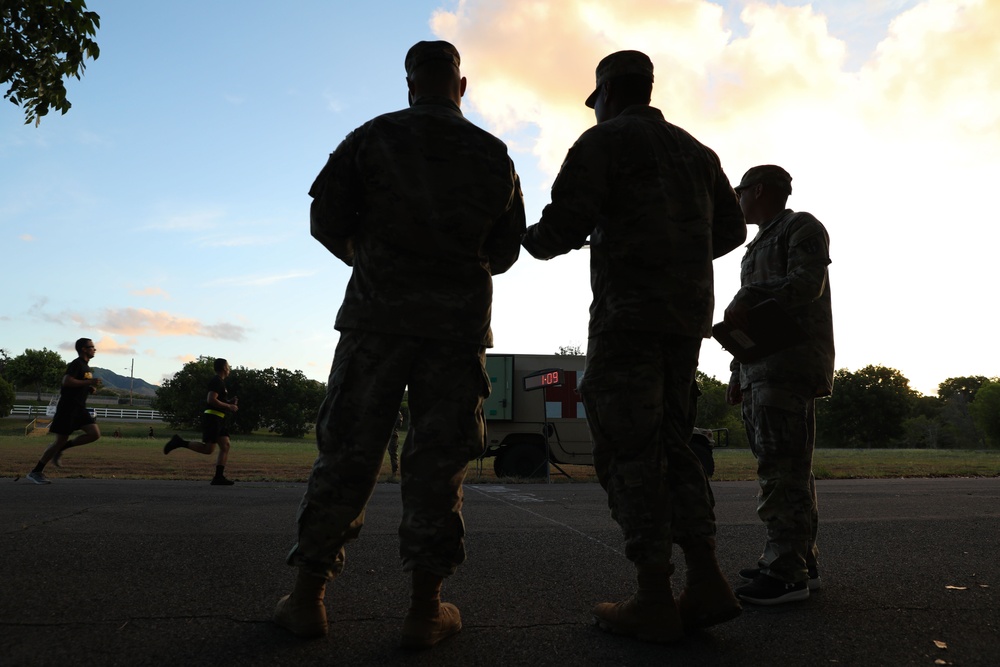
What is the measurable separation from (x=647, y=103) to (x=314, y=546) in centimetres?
214

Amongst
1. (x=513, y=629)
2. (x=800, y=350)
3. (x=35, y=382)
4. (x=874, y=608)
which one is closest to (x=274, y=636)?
(x=513, y=629)

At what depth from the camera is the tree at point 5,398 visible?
65938 millimetres

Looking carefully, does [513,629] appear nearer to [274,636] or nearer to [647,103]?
[274,636]

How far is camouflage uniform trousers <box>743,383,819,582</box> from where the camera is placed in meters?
2.91

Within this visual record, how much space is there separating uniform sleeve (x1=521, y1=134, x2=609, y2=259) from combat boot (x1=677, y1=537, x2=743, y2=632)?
3.97 ft

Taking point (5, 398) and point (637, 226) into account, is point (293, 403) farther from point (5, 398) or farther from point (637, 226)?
point (637, 226)

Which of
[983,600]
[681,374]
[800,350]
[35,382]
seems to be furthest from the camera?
[35,382]

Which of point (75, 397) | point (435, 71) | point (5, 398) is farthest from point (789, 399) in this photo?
point (5, 398)

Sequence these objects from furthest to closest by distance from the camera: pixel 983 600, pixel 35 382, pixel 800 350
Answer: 1. pixel 35 382
2. pixel 800 350
3. pixel 983 600

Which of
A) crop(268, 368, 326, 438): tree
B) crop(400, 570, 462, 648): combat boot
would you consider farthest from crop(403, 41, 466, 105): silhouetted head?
crop(268, 368, 326, 438): tree

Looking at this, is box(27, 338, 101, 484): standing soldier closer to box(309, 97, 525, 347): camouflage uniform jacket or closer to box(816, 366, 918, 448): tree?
box(309, 97, 525, 347): camouflage uniform jacket

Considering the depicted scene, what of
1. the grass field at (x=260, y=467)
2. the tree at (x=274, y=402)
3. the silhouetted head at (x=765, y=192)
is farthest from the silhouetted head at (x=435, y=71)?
the tree at (x=274, y=402)

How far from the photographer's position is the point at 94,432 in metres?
9.32

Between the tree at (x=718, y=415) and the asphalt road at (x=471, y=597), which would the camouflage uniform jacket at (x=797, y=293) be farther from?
the tree at (x=718, y=415)
